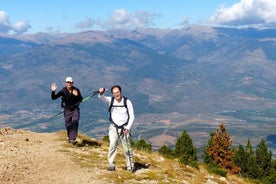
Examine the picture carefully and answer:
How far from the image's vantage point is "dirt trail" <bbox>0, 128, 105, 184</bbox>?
1592 cm

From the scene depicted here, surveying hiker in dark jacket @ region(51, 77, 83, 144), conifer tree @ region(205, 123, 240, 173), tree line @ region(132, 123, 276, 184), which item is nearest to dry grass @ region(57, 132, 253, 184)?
hiker in dark jacket @ region(51, 77, 83, 144)

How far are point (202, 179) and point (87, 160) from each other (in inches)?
252

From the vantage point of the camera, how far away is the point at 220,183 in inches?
895

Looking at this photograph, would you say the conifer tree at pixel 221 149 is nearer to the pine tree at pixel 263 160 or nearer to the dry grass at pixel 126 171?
the pine tree at pixel 263 160

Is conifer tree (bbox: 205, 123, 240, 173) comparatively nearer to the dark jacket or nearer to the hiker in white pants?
the dark jacket

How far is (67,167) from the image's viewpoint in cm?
1856

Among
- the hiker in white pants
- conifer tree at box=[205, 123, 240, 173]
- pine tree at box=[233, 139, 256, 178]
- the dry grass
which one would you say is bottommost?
pine tree at box=[233, 139, 256, 178]

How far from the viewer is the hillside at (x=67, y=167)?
16297mm

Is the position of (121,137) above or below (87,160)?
above

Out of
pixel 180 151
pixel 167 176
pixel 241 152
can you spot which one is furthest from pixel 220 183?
pixel 241 152

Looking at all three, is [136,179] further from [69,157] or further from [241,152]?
[241,152]

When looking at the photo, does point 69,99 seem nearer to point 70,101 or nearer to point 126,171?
point 70,101

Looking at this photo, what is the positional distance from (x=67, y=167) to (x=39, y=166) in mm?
1270

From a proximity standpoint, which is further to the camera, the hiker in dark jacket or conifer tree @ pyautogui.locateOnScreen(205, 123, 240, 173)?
conifer tree @ pyautogui.locateOnScreen(205, 123, 240, 173)
